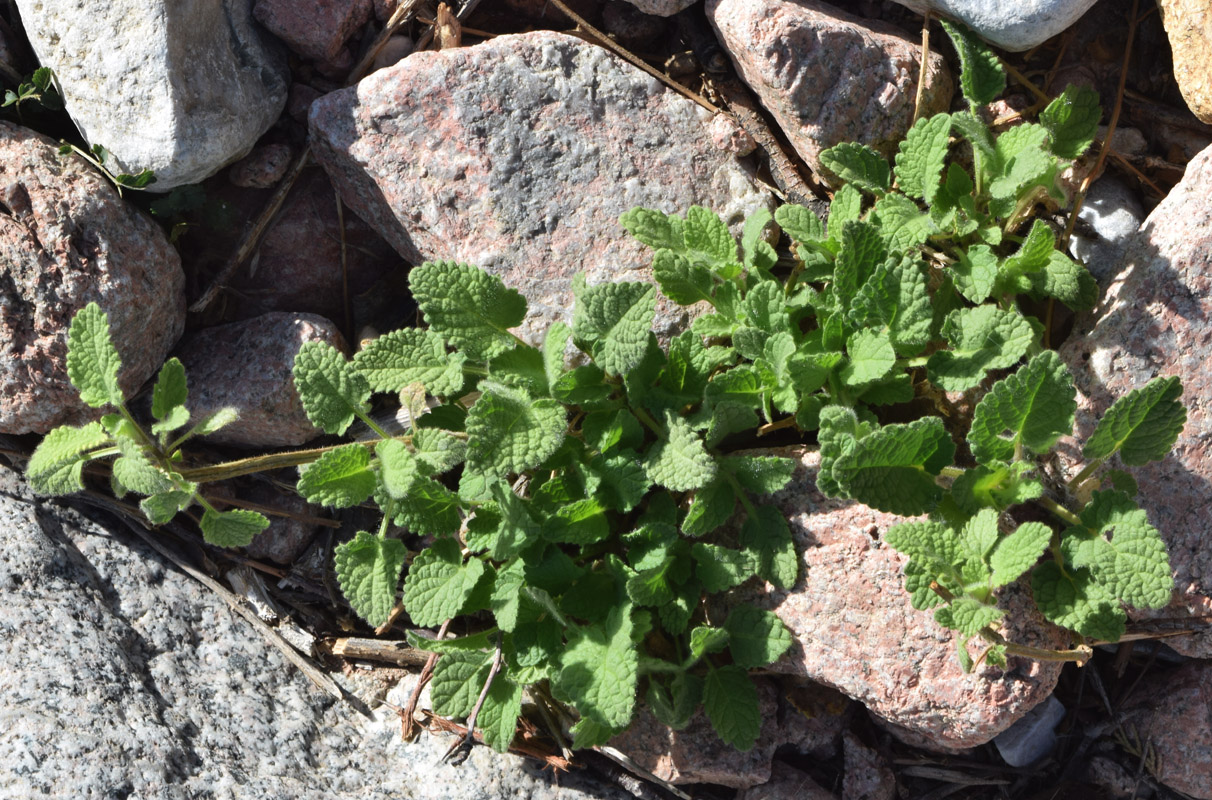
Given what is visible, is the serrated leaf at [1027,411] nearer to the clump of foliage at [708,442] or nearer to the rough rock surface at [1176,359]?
the clump of foliage at [708,442]

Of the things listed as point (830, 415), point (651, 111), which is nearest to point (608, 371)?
point (830, 415)

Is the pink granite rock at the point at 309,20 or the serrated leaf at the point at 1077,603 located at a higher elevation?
the pink granite rock at the point at 309,20

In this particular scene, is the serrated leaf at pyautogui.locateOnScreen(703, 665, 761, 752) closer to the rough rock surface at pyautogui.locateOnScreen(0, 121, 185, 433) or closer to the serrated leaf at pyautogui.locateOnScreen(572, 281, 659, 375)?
the serrated leaf at pyautogui.locateOnScreen(572, 281, 659, 375)

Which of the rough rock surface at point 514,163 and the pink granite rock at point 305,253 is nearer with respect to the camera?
the rough rock surface at point 514,163

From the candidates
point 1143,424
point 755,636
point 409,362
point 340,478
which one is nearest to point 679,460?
point 755,636

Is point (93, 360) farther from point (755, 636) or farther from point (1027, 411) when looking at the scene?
point (1027, 411)

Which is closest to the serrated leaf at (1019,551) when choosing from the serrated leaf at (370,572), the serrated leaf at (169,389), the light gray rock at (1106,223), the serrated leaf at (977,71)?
the light gray rock at (1106,223)

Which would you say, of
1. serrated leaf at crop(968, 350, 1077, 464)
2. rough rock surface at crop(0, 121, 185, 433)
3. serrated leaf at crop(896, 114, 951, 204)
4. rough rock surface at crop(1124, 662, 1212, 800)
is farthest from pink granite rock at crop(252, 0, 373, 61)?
rough rock surface at crop(1124, 662, 1212, 800)

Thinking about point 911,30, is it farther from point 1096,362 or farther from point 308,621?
point 308,621
